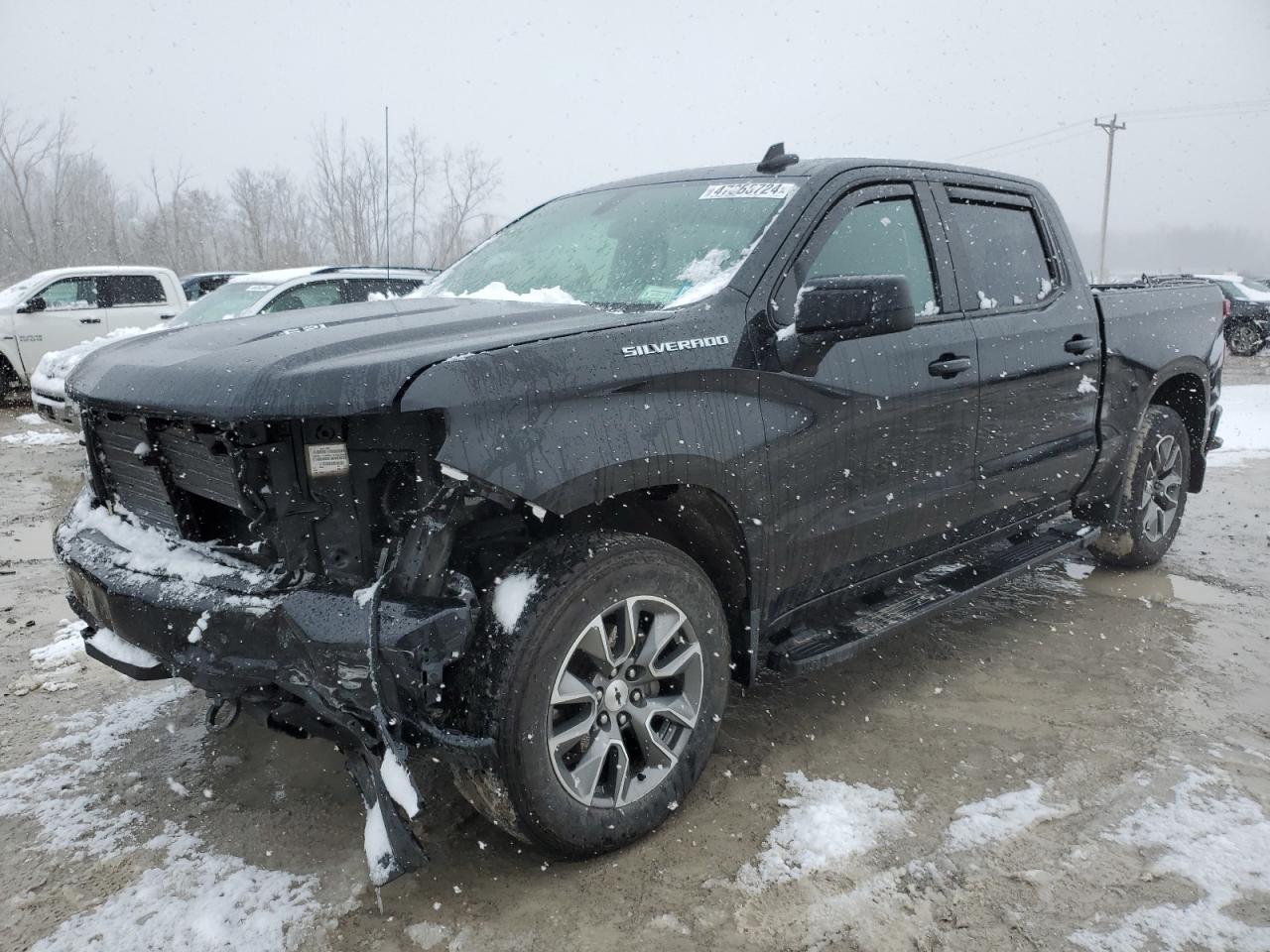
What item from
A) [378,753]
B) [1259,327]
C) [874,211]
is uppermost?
[874,211]

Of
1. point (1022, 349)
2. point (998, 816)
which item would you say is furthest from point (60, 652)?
point (1022, 349)

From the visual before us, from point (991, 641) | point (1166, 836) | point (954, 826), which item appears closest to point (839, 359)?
point (954, 826)

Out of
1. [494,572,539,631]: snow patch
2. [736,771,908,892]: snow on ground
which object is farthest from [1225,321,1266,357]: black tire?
[494,572,539,631]: snow patch

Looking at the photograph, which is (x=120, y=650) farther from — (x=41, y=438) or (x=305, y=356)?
Answer: (x=41, y=438)

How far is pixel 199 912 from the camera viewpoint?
2.24 m

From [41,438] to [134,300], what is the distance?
136 inches

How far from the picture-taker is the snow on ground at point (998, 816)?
254 cm

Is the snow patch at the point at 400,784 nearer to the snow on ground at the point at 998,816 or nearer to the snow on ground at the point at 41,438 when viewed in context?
the snow on ground at the point at 998,816

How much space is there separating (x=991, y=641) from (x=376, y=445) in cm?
307

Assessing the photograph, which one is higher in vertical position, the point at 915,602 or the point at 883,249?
the point at 883,249

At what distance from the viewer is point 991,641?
13.4ft

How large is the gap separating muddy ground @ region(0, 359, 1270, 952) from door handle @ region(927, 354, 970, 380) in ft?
4.11

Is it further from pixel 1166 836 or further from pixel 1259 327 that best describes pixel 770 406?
pixel 1259 327

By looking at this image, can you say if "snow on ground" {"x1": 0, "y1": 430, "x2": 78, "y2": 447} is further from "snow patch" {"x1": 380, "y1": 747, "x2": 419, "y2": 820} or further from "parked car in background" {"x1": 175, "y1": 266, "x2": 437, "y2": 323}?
"snow patch" {"x1": 380, "y1": 747, "x2": 419, "y2": 820}
